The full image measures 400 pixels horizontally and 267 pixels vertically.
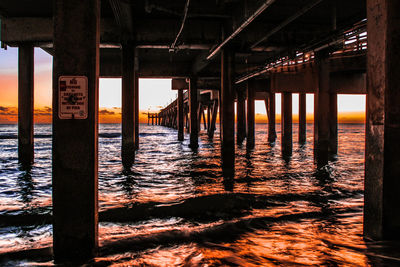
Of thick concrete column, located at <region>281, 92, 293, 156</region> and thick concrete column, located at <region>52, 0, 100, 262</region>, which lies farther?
thick concrete column, located at <region>281, 92, 293, 156</region>

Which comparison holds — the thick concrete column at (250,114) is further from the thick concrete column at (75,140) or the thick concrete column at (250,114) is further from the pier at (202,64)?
the thick concrete column at (75,140)

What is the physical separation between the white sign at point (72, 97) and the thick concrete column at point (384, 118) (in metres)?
2.92

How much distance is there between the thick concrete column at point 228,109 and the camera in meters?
8.22

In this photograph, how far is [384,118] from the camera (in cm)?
272

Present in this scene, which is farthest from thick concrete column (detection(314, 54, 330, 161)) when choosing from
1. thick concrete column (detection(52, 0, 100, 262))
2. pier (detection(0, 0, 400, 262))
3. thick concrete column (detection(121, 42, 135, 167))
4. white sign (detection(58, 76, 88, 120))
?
white sign (detection(58, 76, 88, 120))

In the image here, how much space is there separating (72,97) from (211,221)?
2.62 meters

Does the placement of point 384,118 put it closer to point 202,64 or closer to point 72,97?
point 72,97

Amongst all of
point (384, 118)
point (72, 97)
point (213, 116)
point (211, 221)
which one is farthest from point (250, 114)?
point (72, 97)

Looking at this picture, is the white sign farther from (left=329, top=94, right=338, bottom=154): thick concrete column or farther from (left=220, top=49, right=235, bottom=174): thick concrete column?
(left=329, top=94, right=338, bottom=154): thick concrete column

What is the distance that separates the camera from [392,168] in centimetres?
272

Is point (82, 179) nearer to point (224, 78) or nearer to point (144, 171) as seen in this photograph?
point (144, 171)

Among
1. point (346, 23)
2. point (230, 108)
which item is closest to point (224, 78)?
point (230, 108)

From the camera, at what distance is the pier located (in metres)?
2.39

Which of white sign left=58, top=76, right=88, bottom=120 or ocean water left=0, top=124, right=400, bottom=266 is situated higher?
white sign left=58, top=76, right=88, bottom=120
